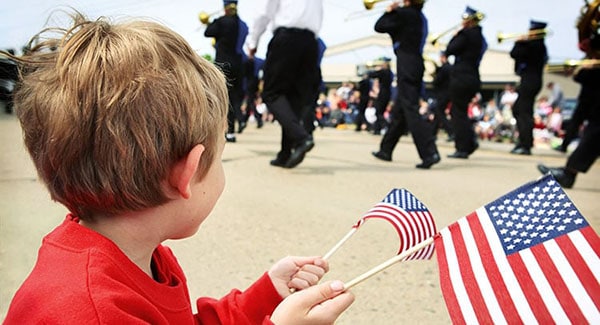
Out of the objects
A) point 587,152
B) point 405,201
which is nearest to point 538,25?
point 587,152

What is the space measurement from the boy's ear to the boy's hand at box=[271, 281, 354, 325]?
0.31m

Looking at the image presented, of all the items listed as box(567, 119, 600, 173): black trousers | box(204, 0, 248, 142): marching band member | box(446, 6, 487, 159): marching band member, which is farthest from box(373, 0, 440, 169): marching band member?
box(204, 0, 248, 142): marching band member

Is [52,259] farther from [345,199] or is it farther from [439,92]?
[439,92]

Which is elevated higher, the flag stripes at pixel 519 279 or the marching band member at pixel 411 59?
the flag stripes at pixel 519 279

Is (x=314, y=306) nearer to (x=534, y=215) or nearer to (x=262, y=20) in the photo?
(x=534, y=215)

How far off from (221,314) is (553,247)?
810 millimetres

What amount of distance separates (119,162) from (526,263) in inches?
29.3

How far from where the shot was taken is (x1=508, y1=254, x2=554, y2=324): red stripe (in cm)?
93

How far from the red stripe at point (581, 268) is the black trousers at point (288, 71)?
397 centimetres

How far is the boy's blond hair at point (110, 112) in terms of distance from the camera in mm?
940

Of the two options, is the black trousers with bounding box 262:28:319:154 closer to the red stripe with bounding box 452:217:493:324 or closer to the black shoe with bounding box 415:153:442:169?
the black shoe with bounding box 415:153:442:169

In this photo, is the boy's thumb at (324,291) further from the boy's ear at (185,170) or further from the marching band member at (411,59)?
the marching band member at (411,59)

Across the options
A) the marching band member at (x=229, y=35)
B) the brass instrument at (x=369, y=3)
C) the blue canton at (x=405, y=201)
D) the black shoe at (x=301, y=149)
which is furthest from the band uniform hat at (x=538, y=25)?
the blue canton at (x=405, y=201)

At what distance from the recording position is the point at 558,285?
0.94 m
